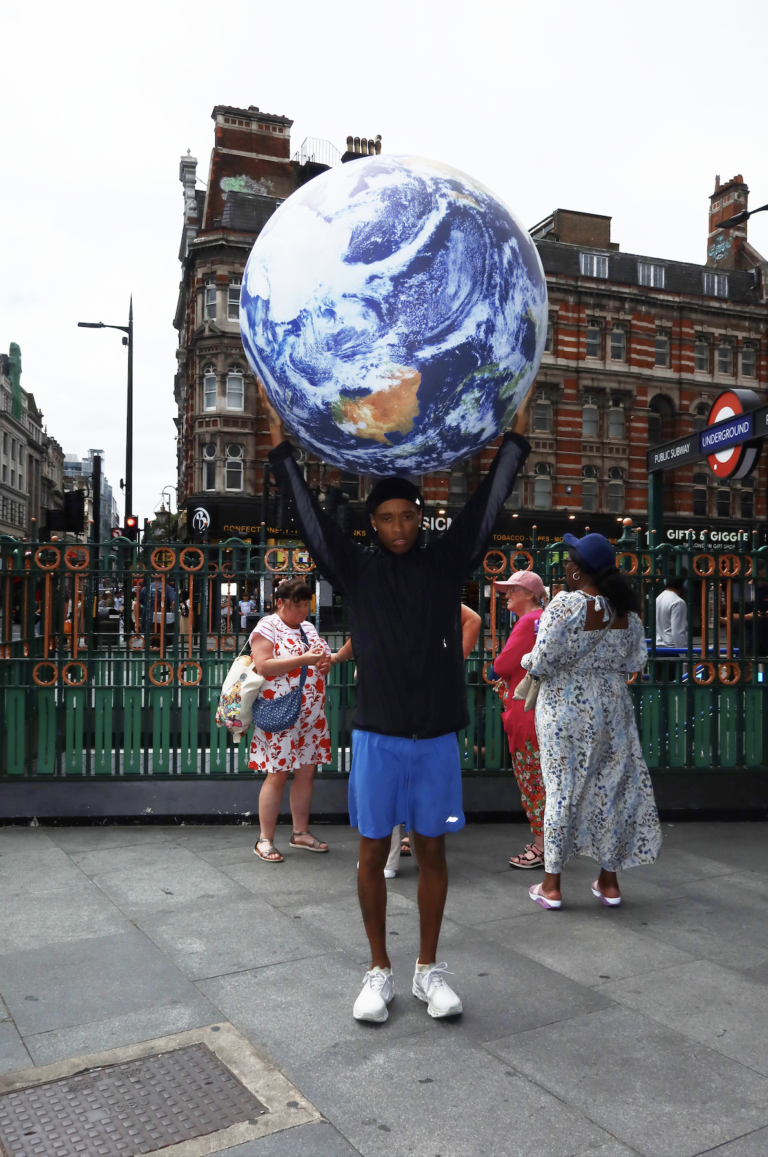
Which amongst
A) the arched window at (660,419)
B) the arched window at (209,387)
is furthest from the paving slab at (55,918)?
the arched window at (660,419)

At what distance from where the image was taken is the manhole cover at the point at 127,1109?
100.0 inches

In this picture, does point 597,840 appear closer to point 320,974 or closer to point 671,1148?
point 320,974

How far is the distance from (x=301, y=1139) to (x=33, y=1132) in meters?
0.77

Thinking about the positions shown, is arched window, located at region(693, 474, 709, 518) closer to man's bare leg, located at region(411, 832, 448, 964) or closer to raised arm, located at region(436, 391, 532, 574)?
raised arm, located at region(436, 391, 532, 574)

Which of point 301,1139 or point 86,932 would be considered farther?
point 86,932

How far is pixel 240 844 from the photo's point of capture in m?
5.83

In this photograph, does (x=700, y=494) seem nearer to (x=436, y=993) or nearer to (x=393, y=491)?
(x=393, y=491)

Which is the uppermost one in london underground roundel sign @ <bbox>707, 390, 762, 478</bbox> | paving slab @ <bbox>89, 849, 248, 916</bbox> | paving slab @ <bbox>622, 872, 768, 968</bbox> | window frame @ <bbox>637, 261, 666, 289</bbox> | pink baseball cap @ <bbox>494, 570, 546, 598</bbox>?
window frame @ <bbox>637, 261, 666, 289</bbox>

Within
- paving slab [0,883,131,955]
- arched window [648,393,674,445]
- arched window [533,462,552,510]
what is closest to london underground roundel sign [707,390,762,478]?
paving slab [0,883,131,955]

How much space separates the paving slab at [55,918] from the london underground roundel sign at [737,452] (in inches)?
258

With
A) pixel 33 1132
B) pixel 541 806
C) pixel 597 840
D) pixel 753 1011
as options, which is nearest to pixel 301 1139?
pixel 33 1132

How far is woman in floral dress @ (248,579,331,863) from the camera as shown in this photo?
5434 mm

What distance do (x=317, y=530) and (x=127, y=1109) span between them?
1.96 metres

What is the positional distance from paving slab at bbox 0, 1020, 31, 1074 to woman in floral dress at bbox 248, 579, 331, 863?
230cm
